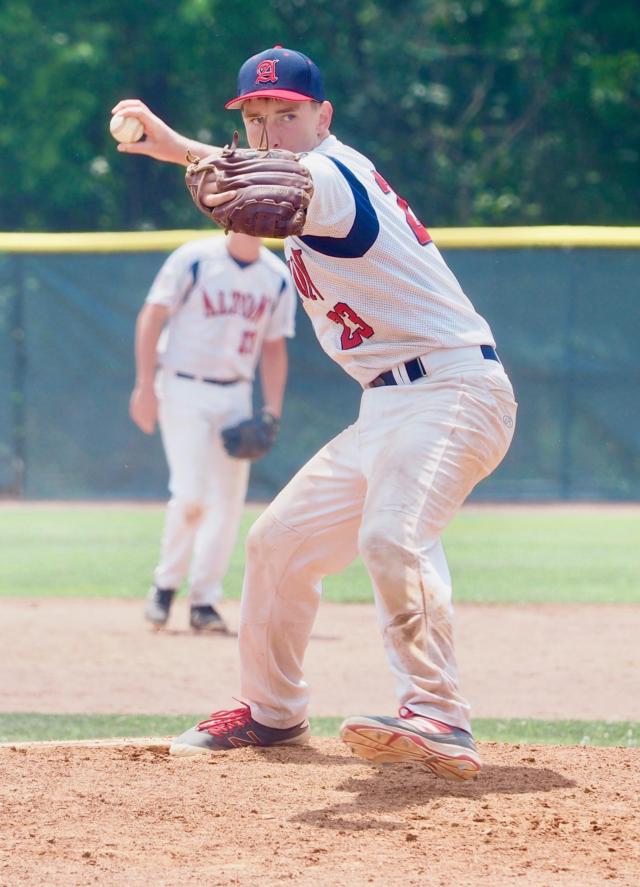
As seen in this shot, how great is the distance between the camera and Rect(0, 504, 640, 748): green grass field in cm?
479

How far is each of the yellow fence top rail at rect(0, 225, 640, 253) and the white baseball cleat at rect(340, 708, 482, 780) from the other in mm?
9179

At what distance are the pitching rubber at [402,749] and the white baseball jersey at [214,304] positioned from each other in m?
3.69

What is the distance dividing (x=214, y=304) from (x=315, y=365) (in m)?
5.75

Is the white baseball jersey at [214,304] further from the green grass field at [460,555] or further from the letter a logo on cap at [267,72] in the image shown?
the letter a logo on cap at [267,72]

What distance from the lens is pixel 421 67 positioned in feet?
69.1

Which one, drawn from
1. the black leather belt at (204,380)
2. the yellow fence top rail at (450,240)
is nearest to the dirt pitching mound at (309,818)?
the black leather belt at (204,380)

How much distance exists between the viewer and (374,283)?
11.7 feet

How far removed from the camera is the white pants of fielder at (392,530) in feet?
11.5

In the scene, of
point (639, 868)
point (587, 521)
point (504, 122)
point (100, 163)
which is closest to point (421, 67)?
point (504, 122)

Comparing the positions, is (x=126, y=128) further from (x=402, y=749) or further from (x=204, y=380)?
(x=204, y=380)

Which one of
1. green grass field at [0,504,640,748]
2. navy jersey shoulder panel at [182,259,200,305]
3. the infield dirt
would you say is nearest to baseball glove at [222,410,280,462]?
navy jersey shoulder panel at [182,259,200,305]

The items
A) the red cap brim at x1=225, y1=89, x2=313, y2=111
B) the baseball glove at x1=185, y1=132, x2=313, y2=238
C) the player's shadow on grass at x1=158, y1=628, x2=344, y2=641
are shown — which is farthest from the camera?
the player's shadow on grass at x1=158, y1=628, x2=344, y2=641

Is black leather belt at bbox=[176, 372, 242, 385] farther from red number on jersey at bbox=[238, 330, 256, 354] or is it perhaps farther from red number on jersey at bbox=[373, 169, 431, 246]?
red number on jersey at bbox=[373, 169, 431, 246]

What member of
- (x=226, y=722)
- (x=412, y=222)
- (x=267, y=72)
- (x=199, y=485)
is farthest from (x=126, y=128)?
(x=199, y=485)
